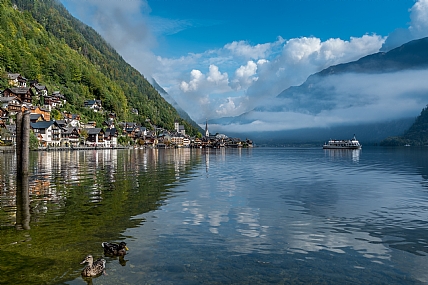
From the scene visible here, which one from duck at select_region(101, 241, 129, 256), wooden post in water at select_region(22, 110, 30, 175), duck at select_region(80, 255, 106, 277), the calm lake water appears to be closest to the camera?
duck at select_region(80, 255, 106, 277)

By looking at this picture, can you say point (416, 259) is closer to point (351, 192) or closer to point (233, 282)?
point (233, 282)

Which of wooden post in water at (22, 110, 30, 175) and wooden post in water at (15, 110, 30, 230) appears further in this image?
wooden post in water at (22, 110, 30, 175)

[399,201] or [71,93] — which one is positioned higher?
[71,93]

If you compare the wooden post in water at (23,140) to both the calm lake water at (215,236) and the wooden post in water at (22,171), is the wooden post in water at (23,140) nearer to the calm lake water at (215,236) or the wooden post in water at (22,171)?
the wooden post in water at (22,171)

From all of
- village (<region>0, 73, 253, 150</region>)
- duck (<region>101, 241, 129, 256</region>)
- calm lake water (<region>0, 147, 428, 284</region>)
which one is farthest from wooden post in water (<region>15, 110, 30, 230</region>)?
village (<region>0, 73, 253, 150</region>)

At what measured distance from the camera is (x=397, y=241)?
52.3 ft

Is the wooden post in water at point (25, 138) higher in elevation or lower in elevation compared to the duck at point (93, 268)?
higher

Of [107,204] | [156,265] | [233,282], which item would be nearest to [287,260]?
[233,282]

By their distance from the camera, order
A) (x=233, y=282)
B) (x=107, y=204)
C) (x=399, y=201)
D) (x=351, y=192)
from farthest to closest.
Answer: (x=351, y=192)
(x=399, y=201)
(x=107, y=204)
(x=233, y=282)

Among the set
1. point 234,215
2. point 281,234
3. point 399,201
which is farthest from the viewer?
point 399,201

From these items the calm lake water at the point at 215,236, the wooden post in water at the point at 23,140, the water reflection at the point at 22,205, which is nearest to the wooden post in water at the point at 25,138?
the wooden post in water at the point at 23,140

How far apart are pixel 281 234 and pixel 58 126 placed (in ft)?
500

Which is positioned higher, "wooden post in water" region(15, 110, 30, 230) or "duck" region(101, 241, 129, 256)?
"wooden post in water" region(15, 110, 30, 230)

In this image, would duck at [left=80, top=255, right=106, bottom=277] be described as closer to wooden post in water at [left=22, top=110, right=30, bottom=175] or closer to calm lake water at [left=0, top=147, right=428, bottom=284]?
calm lake water at [left=0, top=147, right=428, bottom=284]
